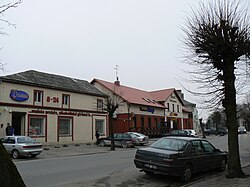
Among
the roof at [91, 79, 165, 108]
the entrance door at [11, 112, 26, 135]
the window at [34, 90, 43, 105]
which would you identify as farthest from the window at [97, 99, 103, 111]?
the entrance door at [11, 112, 26, 135]

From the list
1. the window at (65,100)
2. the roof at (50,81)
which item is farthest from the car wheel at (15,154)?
the window at (65,100)

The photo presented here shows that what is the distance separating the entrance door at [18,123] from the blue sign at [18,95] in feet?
4.50

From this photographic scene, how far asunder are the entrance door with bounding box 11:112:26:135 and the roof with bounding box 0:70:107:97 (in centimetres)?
301

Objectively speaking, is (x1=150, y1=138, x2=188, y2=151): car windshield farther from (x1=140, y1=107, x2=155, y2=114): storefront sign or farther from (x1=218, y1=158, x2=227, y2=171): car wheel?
(x1=140, y1=107, x2=155, y2=114): storefront sign

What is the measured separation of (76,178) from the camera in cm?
1131

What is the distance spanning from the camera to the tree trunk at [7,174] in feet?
12.0

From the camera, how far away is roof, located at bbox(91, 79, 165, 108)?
47.6 meters

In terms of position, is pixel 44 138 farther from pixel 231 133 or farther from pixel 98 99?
pixel 231 133

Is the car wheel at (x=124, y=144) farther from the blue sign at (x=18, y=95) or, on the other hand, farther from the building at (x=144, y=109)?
the building at (x=144, y=109)

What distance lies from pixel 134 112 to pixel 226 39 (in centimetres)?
3685

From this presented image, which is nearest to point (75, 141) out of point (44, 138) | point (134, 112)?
point (44, 138)

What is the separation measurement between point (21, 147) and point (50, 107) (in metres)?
11.8

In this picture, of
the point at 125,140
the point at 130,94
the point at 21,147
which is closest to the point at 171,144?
the point at 21,147

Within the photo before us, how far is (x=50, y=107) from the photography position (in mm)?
31703
